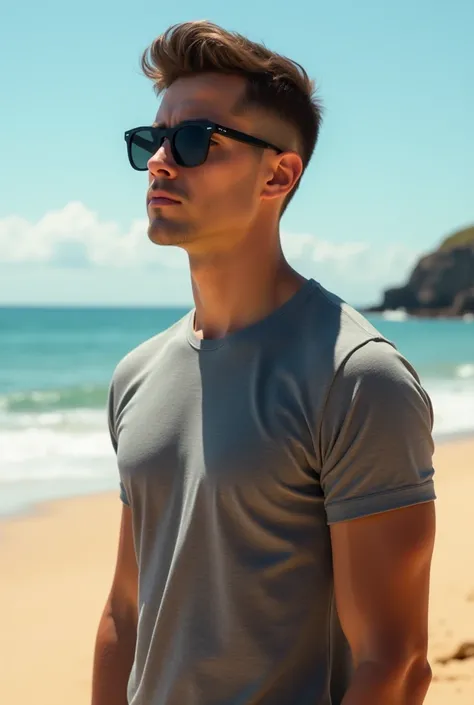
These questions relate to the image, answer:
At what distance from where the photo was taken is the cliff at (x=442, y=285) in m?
88.4

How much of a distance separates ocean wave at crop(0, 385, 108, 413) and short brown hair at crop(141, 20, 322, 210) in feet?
60.7

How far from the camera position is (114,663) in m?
2.08

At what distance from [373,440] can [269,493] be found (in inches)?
9.3

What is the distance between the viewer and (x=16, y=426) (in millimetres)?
16672

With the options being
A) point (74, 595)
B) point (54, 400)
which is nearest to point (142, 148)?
point (74, 595)

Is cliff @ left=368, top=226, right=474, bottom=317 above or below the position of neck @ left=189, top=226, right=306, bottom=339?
above

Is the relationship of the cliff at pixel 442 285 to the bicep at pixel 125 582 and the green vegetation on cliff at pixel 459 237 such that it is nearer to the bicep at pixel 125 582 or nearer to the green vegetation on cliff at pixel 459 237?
the green vegetation on cliff at pixel 459 237

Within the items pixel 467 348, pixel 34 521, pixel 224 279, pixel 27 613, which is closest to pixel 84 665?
pixel 27 613

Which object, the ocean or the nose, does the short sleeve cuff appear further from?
the ocean

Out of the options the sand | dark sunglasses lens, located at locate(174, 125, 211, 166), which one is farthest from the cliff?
dark sunglasses lens, located at locate(174, 125, 211, 166)

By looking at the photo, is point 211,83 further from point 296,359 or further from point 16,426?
point 16,426

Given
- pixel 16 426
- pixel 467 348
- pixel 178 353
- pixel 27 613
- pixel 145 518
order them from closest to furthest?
pixel 145 518
pixel 178 353
pixel 27 613
pixel 16 426
pixel 467 348

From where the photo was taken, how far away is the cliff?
8844cm

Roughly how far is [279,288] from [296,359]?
28cm
